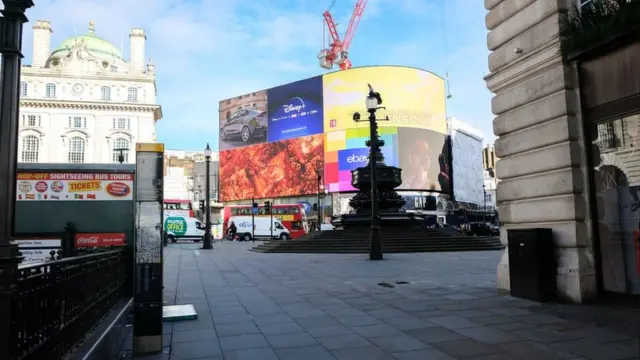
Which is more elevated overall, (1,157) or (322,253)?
(1,157)

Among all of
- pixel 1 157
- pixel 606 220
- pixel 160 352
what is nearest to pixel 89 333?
pixel 160 352

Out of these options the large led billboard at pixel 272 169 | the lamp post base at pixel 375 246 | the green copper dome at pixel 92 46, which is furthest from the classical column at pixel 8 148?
the green copper dome at pixel 92 46

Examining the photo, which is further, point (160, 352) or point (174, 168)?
point (174, 168)

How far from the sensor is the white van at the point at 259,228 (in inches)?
1929

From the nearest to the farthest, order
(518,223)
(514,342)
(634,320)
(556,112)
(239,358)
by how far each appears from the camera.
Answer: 1. (239,358)
2. (514,342)
3. (634,320)
4. (556,112)
5. (518,223)

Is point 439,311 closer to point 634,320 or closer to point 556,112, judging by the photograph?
point 634,320

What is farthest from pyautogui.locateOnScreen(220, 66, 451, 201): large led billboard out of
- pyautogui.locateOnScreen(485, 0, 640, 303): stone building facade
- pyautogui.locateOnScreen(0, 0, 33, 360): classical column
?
pyautogui.locateOnScreen(0, 0, 33, 360): classical column

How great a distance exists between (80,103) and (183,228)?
59.5 metres

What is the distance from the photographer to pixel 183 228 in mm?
47438

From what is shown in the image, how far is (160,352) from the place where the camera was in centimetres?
534

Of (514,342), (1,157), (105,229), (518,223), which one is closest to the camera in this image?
(1,157)

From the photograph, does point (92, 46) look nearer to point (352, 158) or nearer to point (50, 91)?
point (50, 91)

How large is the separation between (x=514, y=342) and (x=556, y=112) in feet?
13.9

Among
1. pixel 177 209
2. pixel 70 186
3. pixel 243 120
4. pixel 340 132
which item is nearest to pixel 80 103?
pixel 243 120
